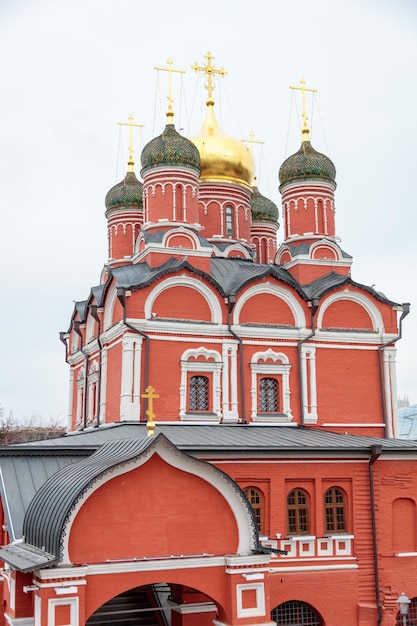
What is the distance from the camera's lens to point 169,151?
1961 centimetres

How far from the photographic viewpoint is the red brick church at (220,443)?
980cm

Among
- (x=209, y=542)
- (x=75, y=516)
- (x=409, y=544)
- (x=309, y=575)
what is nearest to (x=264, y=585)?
(x=209, y=542)

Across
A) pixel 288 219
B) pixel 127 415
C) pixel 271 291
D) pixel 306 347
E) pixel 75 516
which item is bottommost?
pixel 75 516

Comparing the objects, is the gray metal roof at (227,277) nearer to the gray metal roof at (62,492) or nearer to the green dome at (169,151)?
the green dome at (169,151)

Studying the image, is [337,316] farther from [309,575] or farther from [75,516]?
[75,516]

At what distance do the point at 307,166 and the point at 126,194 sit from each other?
6.37m

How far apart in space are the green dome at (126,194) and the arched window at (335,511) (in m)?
12.4

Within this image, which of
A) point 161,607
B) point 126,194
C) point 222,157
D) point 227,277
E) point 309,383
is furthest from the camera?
point 126,194

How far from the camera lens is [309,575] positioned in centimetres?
1405

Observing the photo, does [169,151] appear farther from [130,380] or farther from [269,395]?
[269,395]

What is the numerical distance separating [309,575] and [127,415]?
4.95 meters

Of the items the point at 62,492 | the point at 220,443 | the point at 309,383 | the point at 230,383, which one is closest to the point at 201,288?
the point at 230,383

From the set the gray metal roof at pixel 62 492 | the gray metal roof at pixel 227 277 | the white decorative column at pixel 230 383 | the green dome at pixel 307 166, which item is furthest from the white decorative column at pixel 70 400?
the gray metal roof at pixel 62 492

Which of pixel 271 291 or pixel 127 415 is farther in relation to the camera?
pixel 271 291
